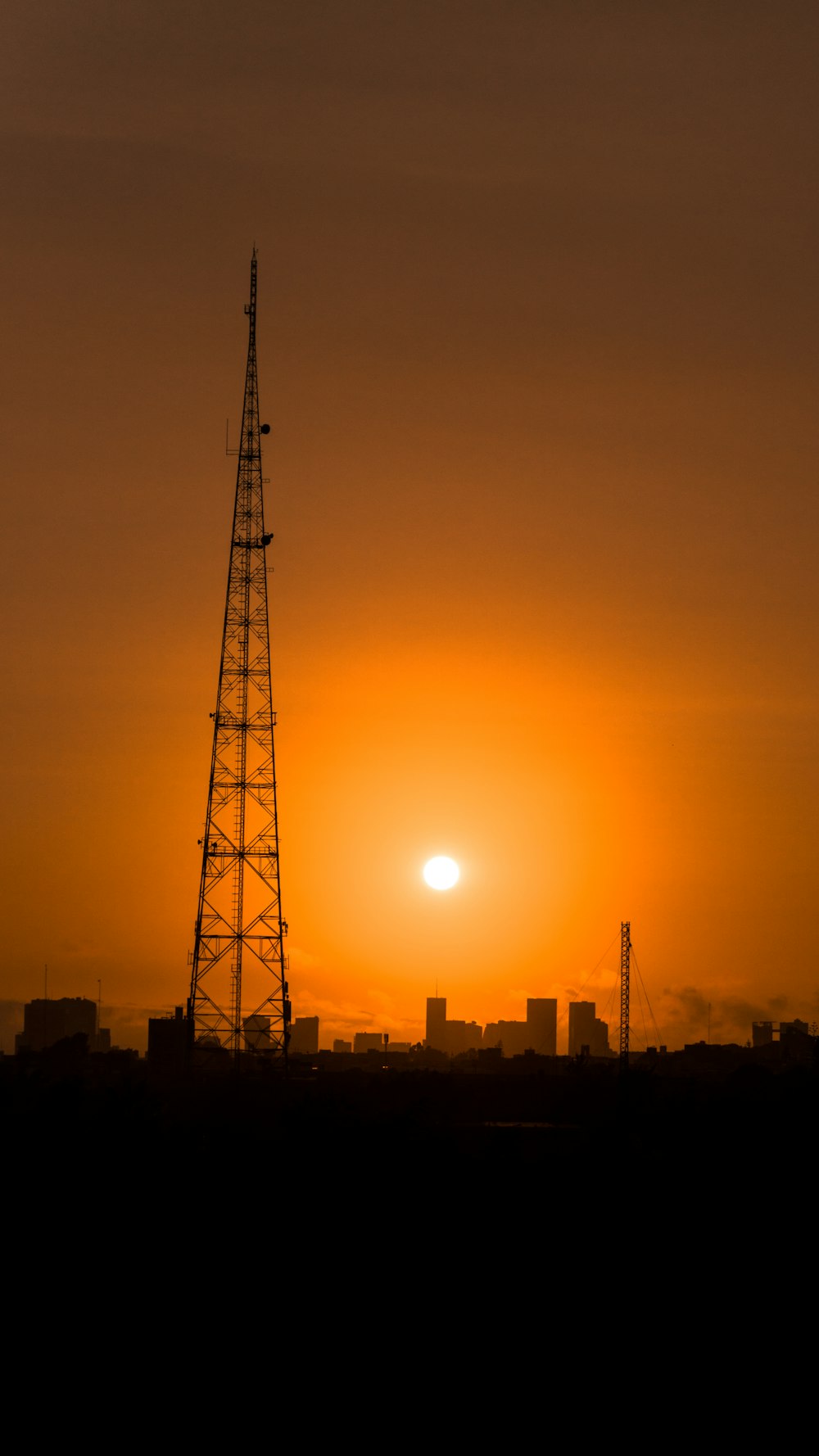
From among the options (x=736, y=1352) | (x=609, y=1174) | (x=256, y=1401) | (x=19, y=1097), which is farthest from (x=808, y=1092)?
(x=256, y=1401)

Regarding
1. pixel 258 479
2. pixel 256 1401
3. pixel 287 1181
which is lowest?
pixel 256 1401

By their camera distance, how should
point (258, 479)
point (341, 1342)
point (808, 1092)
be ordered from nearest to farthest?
1. point (341, 1342)
2. point (258, 479)
3. point (808, 1092)

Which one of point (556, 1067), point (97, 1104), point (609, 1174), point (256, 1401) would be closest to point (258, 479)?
point (97, 1104)

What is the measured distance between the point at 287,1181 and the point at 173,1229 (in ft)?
23.6

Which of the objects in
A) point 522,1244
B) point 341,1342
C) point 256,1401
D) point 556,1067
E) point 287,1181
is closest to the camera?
point 256,1401

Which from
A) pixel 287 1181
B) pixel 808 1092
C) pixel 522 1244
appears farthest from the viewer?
pixel 808 1092

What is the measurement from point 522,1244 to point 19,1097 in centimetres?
4136

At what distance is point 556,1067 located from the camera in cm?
15700

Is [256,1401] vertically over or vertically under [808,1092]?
under

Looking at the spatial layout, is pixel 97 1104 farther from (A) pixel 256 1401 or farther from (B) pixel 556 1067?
(B) pixel 556 1067

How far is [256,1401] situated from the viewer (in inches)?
1956

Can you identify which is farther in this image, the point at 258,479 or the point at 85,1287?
the point at 258,479

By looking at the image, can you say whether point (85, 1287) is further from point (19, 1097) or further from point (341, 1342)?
point (19, 1097)

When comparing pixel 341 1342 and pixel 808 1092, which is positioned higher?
pixel 808 1092
